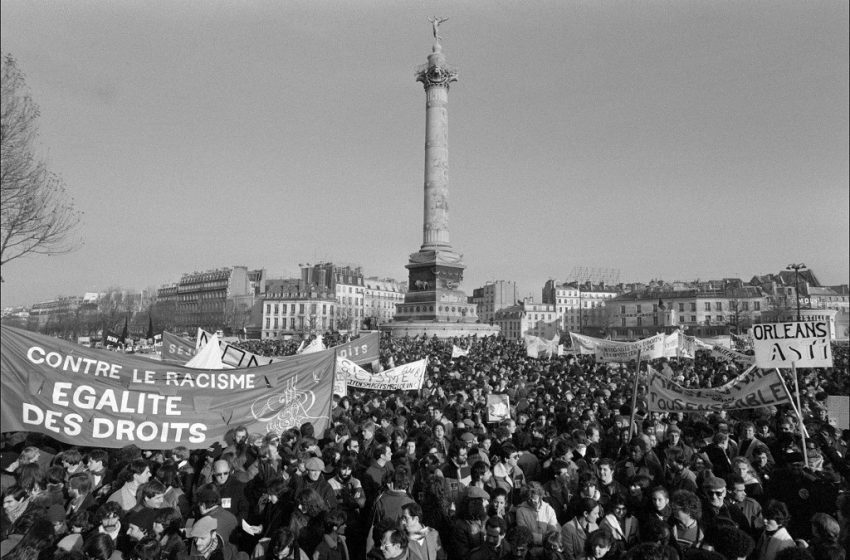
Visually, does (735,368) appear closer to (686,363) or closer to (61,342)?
(686,363)

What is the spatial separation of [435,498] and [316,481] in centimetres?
106

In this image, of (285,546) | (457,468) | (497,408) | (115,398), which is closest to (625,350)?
(497,408)

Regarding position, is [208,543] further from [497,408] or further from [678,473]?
[497,408]

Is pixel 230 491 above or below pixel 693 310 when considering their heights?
below

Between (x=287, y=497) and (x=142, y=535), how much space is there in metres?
1.13

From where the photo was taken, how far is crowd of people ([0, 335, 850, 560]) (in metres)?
4.32

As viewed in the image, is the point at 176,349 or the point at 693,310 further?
the point at 693,310

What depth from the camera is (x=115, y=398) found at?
6762 millimetres

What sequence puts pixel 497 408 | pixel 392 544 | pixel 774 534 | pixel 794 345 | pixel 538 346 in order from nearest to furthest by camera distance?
pixel 392 544
pixel 774 534
pixel 794 345
pixel 497 408
pixel 538 346

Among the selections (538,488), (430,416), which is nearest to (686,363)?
(430,416)

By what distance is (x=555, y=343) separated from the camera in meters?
27.4

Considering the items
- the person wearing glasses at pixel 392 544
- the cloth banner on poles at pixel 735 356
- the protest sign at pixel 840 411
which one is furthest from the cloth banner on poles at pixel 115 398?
the cloth banner on poles at pixel 735 356

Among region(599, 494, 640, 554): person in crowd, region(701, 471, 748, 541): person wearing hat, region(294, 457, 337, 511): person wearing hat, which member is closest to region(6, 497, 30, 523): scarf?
region(294, 457, 337, 511): person wearing hat

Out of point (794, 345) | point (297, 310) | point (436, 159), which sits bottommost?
point (794, 345)
